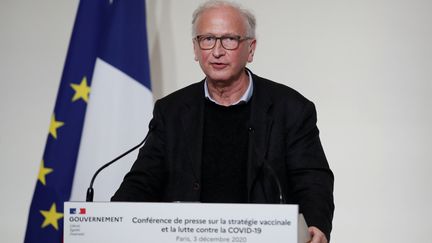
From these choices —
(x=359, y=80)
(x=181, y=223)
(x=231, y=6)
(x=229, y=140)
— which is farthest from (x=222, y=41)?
(x=359, y=80)

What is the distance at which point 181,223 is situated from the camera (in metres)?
1.80

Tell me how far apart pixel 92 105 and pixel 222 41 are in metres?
1.30

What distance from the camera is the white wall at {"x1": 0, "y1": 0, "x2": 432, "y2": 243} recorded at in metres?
3.89

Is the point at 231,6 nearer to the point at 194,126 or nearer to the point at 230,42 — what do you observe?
the point at 230,42

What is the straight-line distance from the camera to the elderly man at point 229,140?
248 centimetres

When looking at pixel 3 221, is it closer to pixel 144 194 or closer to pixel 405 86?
pixel 144 194

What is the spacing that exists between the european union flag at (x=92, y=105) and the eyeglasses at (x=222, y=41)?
1.23 meters

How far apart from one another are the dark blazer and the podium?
0.57 m

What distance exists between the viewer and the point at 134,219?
6.04 feet

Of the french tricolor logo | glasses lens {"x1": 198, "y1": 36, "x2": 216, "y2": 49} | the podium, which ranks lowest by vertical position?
the podium

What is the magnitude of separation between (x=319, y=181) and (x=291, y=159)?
14cm

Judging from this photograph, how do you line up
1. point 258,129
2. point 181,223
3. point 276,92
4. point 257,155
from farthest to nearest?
point 276,92, point 258,129, point 257,155, point 181,223

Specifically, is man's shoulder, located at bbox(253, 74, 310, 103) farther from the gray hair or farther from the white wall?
the white wall

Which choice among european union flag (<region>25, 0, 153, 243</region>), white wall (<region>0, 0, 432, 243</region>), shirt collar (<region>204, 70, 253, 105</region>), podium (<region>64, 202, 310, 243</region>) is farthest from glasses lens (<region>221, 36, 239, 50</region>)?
white wall (<region>0, 0, 432, 243</region>)
